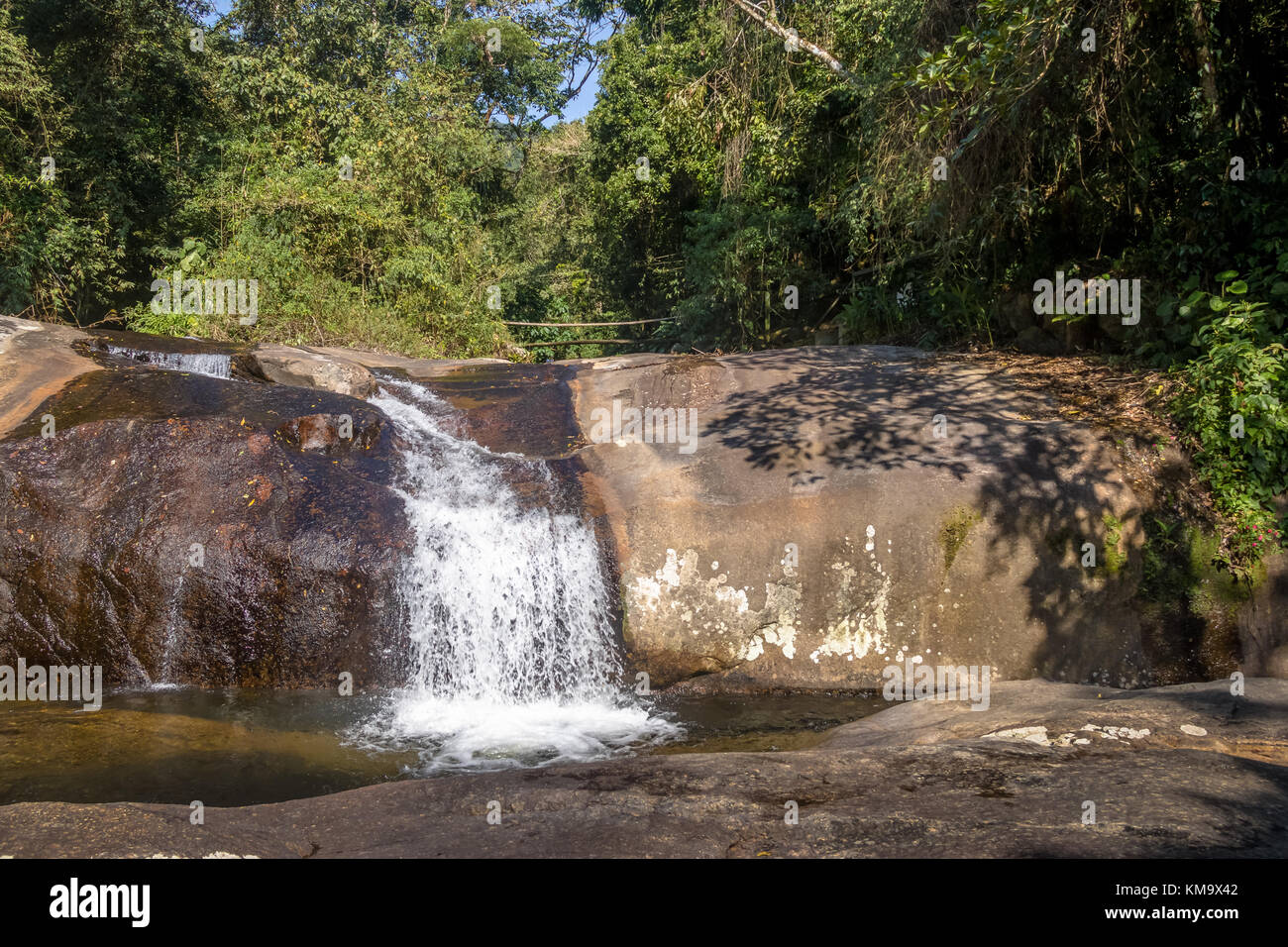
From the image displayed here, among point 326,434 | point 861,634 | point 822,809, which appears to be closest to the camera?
point 822,809

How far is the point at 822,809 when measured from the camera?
12.1 feet

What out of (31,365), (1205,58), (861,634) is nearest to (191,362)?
(31,365)

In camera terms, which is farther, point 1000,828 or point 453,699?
point 453,699

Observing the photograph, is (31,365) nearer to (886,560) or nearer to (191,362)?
(191,362)

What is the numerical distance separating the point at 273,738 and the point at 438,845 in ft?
11.5

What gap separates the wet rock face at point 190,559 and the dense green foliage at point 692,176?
6817 millimetres

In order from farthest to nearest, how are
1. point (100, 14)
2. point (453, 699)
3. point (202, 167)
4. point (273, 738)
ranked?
point (202, 167) < point (100, 14) < point (453, 699) < point (273, 738)

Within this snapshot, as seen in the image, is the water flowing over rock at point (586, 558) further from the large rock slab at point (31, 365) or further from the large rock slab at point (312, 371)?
the large rock slab at point (312, 371)

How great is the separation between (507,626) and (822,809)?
4.54 metres

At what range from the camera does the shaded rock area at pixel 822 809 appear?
3158 mm

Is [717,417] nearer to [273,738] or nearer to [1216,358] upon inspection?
[1216,358]

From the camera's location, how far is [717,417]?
31.3 ft

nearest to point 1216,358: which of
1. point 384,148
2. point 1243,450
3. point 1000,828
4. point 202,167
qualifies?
point 1243,450

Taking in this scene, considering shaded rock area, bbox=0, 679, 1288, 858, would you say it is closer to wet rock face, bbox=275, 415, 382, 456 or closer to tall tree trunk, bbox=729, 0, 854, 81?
wet rock face, bbox=275, 415, 382, 456
